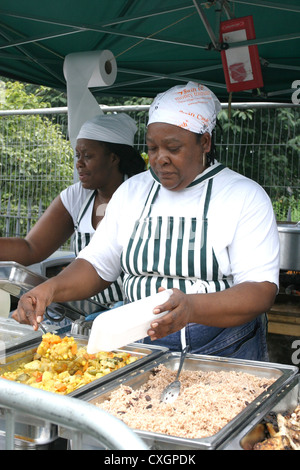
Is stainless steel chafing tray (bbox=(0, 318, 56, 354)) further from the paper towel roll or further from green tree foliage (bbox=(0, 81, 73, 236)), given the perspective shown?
green tree foliage (bbox=(0, 81, 73, 236))

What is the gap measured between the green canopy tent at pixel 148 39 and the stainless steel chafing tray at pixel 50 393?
1.70 meters

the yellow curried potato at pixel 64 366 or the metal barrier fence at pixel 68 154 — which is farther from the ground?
the metal barrier fence at pixel 68 154

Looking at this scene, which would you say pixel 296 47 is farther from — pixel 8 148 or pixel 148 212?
pixel 8 148

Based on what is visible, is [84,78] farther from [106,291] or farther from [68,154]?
[68,154]

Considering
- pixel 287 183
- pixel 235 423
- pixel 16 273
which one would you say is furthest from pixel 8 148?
pixel 235 423

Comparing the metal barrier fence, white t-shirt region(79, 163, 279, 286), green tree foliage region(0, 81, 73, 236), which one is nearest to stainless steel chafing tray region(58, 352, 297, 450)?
white t-shirt region(79, 163, 279, 286)

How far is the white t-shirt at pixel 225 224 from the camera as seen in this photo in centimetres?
191

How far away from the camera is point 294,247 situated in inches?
133

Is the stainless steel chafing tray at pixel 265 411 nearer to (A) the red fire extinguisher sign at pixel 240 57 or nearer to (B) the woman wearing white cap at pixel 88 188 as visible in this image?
(B) the woman wearing white cap at pixel 88 188

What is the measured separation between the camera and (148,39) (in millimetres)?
3387

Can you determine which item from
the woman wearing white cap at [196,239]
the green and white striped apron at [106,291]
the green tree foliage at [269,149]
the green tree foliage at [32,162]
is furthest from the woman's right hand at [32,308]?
the green tree foliage at [32,162]

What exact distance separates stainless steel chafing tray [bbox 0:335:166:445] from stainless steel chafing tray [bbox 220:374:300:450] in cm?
40

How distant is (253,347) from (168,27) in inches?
80.8

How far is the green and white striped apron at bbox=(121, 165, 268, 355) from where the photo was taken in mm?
1938
